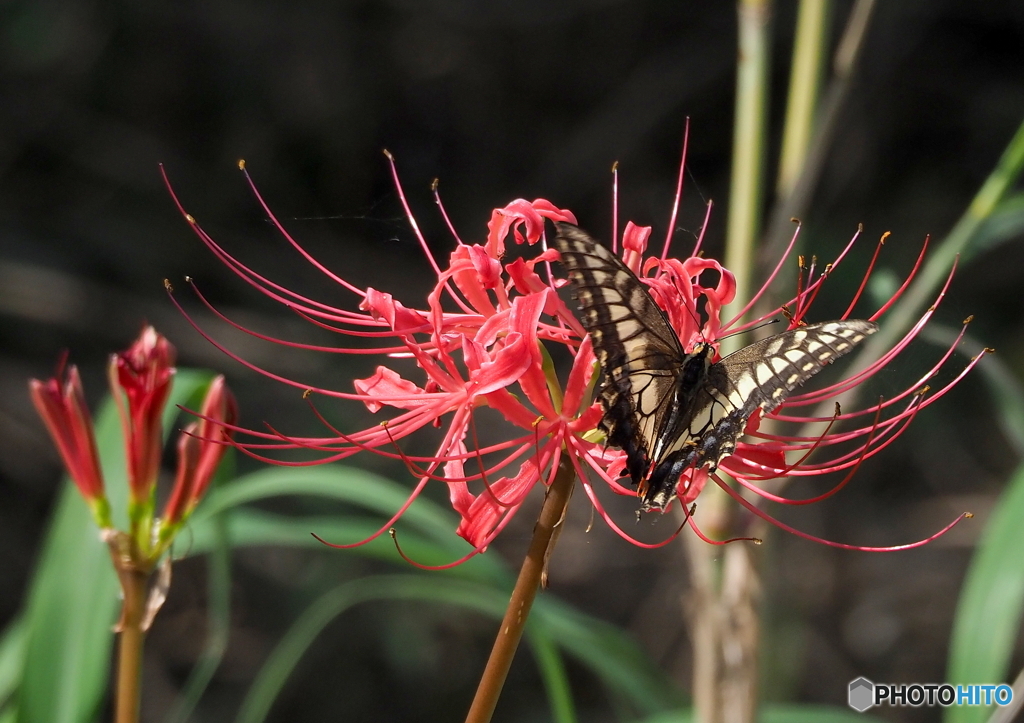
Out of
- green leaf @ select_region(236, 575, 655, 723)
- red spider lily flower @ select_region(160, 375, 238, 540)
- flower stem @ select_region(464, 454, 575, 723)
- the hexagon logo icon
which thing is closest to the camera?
flower stem @ select_region(464, 454, 575, 723)

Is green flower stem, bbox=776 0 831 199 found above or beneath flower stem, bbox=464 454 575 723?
above

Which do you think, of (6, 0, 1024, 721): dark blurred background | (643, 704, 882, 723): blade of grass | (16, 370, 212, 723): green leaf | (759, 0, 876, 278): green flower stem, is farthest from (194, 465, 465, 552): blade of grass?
(6, 0, 1024, 721): dark blurred background

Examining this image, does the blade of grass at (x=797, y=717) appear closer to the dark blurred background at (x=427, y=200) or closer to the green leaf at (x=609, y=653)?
the green leaf at (x=609, y=653)

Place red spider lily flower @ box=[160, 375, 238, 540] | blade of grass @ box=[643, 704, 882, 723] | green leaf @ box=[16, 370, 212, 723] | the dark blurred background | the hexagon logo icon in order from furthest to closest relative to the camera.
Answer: the dark blurred background, the hexagon logo icon, blade of grass @ box=[643, 704, 882, 723], green leaf @ box=[16, 370, 212, 723], red spider lily flower @ box=[160, 375, 238, 540]

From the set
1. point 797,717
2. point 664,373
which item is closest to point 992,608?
point 797,717

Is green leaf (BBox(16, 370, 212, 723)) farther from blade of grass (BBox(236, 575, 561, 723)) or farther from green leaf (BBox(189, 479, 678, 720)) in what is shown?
blade of grass (BBox(236, 575, 561, 723))

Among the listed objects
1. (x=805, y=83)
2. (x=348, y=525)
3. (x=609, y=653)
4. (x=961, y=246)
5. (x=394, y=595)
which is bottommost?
(x=609, y=653)

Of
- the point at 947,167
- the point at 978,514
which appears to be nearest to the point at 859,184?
the point at 947,167

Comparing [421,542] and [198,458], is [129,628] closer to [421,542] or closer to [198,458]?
[198,458]
